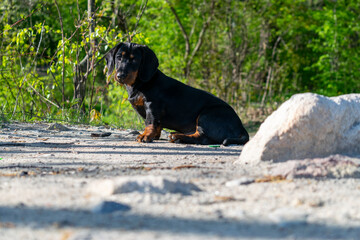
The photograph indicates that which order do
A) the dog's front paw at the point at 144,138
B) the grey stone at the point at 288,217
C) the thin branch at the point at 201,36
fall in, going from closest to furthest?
the grey stone at the point at 288,217
the dog's front paw at the point at 144,138
the thin branch at the point at 201,36

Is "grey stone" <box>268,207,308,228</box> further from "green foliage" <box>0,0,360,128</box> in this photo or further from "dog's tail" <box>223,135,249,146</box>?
"green foliage" <box>0,0,360,128</box>

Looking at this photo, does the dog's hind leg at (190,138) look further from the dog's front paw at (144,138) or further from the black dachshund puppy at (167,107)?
the dog's front paw at (144,138)

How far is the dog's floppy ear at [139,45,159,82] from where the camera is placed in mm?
5789

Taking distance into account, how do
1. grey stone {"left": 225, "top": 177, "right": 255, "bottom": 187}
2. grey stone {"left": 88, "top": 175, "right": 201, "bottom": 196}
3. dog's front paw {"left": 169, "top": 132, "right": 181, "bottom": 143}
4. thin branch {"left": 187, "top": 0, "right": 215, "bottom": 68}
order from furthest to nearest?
1. thin branch {"left": 187, "top": 0, "right": 215, "bottom": 68}
2. dog's front paw {"left": 169, "top": 132, "right": 181, "bottom": 143}
3. grey stone {"left": 225, "top": 177, "right": 255, "bottom": 187}
4. grey stone {"left": 88, "top": 175, "right": 201, "bottom": 196}

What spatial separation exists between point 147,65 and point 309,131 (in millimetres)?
2723

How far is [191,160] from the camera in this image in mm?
4145

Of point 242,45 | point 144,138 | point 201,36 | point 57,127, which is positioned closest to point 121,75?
point 144,138

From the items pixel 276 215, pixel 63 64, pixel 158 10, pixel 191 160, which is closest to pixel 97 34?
pixel 63 64

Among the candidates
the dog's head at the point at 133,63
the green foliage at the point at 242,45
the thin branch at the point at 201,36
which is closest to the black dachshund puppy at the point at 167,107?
the dog's head at the point at 133,63

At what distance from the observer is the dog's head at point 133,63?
224 inches

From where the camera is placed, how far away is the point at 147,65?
5.83 metres

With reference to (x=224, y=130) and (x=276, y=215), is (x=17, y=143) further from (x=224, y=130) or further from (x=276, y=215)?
(x=276, y=215)

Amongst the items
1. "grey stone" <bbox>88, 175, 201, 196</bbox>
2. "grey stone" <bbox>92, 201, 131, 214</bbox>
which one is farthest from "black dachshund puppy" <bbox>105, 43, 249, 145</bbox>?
"grey stone" <bbox>92, 201, 131, 214</bbox>

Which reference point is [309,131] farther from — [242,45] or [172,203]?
[242,45]
